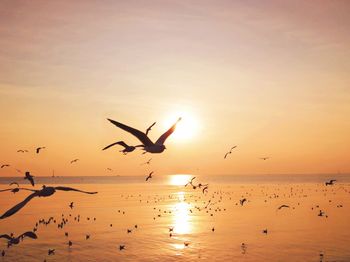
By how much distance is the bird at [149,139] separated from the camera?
771 cm

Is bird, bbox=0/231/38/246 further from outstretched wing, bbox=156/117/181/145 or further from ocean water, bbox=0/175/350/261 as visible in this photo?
ocean water, bbox=0/175/350/261

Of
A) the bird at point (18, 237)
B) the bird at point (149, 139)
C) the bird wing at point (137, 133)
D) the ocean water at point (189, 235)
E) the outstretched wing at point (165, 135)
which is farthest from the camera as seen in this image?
the ocean water at point (189, 235)

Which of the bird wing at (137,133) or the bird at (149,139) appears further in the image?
the bird at (149,139)

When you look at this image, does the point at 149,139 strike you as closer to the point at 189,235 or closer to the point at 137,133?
the point at 137,133

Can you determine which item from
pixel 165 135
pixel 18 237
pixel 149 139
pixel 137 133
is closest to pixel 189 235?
pixel 165 135

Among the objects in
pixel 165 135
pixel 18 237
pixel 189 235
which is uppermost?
pixel 189 235

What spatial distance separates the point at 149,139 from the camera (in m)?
8.62

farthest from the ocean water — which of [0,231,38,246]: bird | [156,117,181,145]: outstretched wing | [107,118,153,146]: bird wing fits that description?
[107,118,153,146]: bird wing

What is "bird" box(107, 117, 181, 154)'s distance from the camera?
7711 mm

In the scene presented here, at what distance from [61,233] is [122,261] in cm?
1825

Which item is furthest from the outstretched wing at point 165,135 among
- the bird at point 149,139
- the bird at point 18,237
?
the bird at point 18,237

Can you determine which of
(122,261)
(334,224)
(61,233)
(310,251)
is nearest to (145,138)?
(122,261)

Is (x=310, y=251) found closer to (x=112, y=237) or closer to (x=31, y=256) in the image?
(x=112, y=237)

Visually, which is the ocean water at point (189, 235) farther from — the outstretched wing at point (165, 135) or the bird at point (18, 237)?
the outstretched wing at point (165, 135)
